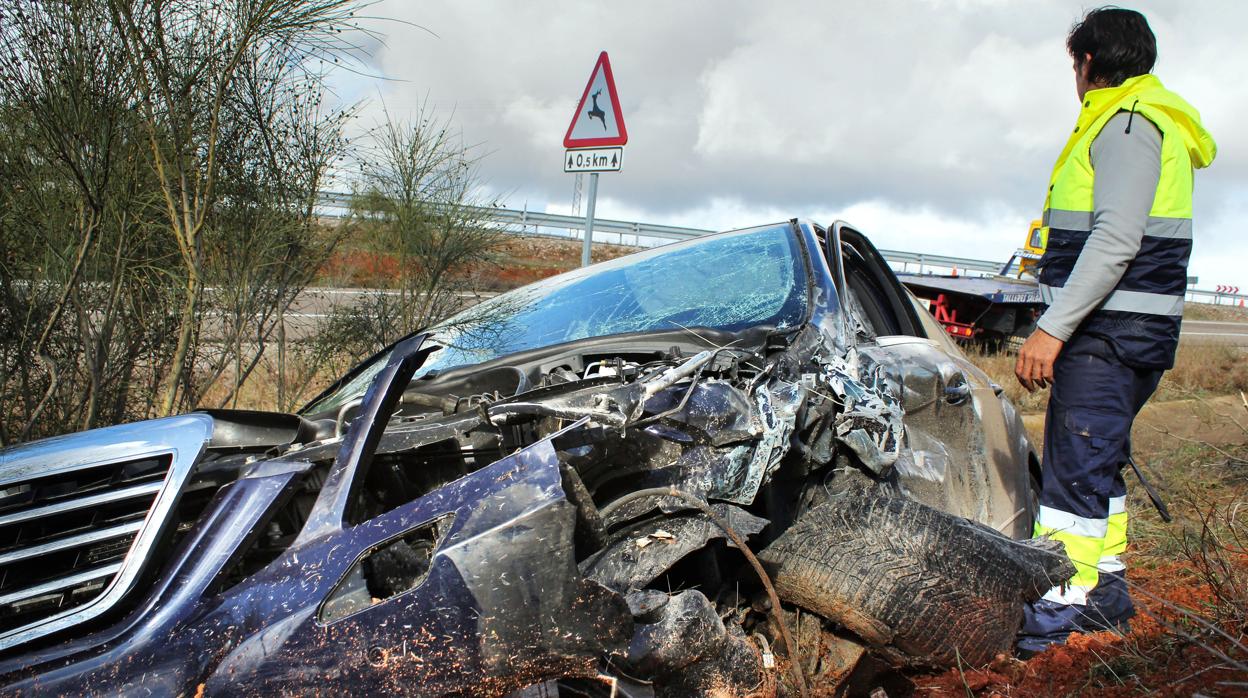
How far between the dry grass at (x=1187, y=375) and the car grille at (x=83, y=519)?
6097mm

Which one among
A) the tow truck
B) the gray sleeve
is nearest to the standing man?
the gray sleeve

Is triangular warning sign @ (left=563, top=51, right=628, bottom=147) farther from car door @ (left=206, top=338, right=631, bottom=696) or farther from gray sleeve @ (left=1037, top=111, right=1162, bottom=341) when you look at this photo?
car door @ (left=206, top=338, right=631, bottom=696)

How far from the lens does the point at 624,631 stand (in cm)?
151

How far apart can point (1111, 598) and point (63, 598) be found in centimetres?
266

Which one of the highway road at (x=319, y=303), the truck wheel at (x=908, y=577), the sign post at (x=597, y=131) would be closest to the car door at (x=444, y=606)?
the truck wheel at (x=908, y=577)

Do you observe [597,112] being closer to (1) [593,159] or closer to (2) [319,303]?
(1) [593,159]

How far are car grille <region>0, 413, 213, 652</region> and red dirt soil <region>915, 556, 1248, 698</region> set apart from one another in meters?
1.72

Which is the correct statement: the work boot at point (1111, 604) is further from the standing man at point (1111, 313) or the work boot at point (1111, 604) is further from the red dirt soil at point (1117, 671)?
the red dirt soil at point (1117, 671)

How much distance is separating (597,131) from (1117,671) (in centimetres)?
384

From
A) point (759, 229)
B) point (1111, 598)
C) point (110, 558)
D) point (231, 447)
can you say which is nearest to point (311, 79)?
point (759, 229)

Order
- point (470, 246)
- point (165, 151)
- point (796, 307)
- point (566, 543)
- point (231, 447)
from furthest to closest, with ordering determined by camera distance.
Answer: point (470, 246) → point (165, 151) → point (796, 307) → point (231, 447) → point (566, 543)

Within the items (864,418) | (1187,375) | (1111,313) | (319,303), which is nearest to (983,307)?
(1187,375)

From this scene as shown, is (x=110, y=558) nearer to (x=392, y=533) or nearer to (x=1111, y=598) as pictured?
(x=392, y=533)

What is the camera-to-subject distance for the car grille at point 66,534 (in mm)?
1486
